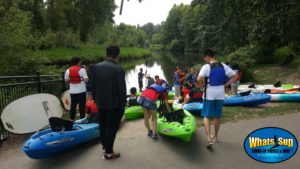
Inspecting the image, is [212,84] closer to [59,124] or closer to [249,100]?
[59,124]

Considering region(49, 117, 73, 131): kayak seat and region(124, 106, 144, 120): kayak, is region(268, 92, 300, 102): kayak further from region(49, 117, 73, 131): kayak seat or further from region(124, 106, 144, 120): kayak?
region(49, 117, 73, 131): kayak seat

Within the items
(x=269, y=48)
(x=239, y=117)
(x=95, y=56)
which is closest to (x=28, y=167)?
(x=239, y=117)

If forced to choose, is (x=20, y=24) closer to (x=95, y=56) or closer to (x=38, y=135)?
(x=38, y=135)

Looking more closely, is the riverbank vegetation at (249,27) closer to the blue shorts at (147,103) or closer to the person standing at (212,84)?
the person standing at (212,84)

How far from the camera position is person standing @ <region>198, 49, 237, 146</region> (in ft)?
17.2

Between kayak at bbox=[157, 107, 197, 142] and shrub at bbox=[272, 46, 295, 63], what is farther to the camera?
shrub at bbox=[272, 46, 295, 63]

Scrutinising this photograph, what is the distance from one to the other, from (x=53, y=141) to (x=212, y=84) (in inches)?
113

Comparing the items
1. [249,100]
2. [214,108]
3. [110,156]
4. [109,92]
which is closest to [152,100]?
[214,108]

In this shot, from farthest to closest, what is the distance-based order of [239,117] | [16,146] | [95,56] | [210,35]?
[95,56]
[210,35]
[239,117]
[16,146]

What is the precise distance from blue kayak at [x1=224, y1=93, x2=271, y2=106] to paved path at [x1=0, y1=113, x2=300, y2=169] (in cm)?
284

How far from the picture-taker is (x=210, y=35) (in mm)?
20641

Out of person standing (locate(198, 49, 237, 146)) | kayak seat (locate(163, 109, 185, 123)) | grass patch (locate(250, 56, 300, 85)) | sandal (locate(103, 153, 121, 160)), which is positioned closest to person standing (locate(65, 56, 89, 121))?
kayak seat (locate(163, 109, 185, 123))

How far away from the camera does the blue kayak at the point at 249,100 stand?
902 centimetres

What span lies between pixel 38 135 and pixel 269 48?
75.8ft
